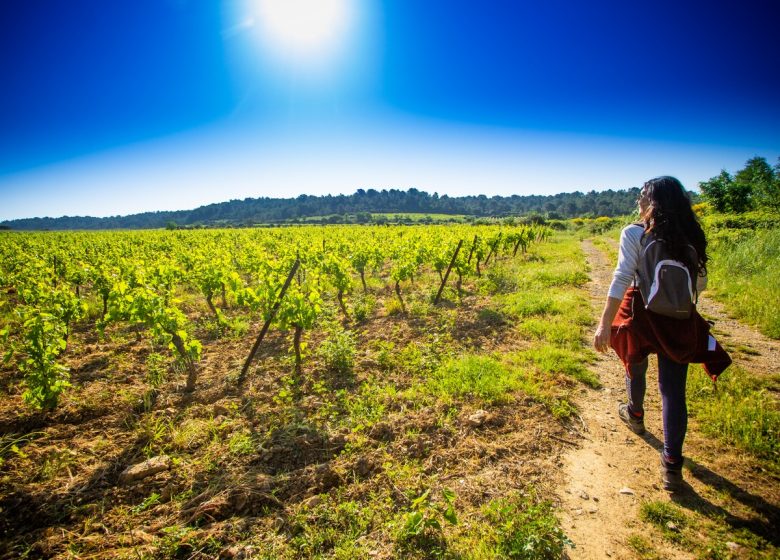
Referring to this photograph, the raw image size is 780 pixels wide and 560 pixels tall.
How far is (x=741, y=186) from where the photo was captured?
25.4 m

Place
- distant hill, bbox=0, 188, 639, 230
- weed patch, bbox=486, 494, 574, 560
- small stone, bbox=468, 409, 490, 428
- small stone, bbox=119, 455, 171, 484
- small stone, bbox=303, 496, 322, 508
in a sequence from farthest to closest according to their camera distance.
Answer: distant hill, bbox=0, 188, 639, 230 → small stone, bbox=468, 409, 490, 428 → small stone, bbox=119, 455, 171, 484 → small stone, bbox=303, 496, 322, 508 → weed patch, bbox=486, 494, 574, 560

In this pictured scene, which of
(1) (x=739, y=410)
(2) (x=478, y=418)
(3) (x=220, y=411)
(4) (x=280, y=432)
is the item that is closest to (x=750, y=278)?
(1) (x=739, y=410)

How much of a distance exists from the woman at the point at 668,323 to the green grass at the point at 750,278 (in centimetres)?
569

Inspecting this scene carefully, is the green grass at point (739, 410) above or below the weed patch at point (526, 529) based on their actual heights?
above

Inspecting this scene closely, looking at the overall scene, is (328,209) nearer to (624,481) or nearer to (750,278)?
(750,278)

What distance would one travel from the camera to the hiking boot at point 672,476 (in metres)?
3.04

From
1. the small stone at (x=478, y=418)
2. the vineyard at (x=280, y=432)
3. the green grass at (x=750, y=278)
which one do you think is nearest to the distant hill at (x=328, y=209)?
the green grass at (x=750, y=278)

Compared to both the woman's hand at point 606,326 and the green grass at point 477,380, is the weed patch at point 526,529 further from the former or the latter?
the green grass at point 477,380

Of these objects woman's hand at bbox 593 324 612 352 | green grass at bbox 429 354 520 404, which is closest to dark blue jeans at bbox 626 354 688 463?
woman's hand at bbox 593 324 612 352

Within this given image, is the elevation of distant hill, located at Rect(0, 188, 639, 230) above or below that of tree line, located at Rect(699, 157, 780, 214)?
above

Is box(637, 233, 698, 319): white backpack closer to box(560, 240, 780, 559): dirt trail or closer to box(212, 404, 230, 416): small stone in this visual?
box(560, 240, 780, 559): dirt trail

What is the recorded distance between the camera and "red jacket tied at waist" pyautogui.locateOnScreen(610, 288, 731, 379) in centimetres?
281

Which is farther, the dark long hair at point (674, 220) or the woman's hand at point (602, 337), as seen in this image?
the woman's hand at point (602, 337)

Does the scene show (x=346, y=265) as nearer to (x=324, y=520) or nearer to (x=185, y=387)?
(x=185, y=387)
